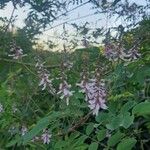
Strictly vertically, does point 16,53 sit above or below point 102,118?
above

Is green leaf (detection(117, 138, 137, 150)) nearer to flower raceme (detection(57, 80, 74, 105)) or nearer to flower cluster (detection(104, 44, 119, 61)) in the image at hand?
flower raceme (detection(57, 80, 74, 105))

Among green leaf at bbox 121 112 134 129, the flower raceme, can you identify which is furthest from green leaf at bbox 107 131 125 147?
the flower raceme

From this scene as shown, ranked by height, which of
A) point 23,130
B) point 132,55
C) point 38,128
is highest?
point 132,55

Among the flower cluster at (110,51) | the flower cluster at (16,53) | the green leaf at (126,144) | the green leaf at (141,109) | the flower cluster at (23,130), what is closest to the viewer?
the green leaf at (141,109)

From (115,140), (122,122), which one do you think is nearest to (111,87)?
(115,140)

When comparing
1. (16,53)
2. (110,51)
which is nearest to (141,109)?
(110,51)

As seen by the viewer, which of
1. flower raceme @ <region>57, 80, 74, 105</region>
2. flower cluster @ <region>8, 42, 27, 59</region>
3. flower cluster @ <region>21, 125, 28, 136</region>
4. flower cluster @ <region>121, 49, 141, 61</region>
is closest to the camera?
flower raceme @ <region>57, 80, 74, 105</region>

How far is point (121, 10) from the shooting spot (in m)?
4.21

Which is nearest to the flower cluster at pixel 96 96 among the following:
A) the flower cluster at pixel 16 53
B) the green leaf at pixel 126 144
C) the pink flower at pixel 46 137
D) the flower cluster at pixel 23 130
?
the green leaf at pixel 126 144

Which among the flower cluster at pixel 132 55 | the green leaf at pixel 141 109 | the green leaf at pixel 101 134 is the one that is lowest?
the green leaf at pixel 101 134

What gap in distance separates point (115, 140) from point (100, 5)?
2.76 meters

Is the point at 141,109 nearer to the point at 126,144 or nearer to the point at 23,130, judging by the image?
the point at 126,144

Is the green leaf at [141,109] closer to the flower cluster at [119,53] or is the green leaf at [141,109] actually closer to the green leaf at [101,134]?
the green leaf at [101,134]

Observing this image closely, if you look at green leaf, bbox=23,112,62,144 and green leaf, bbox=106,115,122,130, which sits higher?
green leaf, bbox=106,115,122,130
